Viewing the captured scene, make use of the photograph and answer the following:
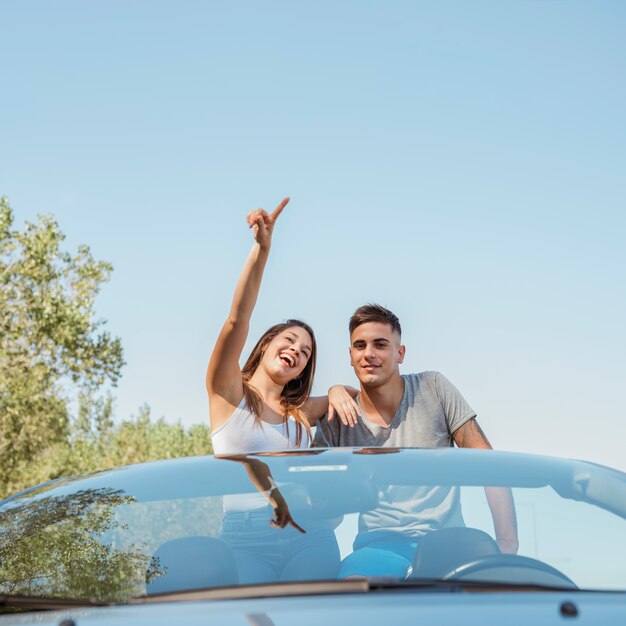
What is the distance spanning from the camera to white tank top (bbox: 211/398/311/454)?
4.35m

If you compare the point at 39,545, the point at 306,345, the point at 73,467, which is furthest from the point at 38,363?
the point at 73,467

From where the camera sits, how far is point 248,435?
172 inches

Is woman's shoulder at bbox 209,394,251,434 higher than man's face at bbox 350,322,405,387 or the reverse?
the reverse

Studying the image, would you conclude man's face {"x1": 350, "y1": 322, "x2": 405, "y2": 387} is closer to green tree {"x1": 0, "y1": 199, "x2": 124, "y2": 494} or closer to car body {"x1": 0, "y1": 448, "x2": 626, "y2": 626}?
car body {"x1": 0, "y1": 448, "x2": 626, "y2": 626}

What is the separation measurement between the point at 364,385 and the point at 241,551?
91.9 inches

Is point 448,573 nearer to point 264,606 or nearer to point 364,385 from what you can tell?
point 264,606

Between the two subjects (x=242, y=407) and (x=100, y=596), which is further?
(x=242, y=407)

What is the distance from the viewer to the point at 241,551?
248cm

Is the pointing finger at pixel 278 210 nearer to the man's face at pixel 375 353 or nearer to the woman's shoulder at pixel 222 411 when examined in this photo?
the man's face at pixel 375 353

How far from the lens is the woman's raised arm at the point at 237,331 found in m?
4.46

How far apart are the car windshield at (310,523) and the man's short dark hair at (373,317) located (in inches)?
83.6

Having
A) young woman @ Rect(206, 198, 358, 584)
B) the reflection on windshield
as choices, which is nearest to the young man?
young woman @ Rect(206, 198, 358, 584)

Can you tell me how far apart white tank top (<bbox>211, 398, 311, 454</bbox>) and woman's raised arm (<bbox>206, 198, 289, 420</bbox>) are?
5 cm

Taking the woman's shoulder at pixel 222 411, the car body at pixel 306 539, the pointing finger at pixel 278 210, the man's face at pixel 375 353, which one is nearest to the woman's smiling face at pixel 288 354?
the man's face at pixel 375 353
